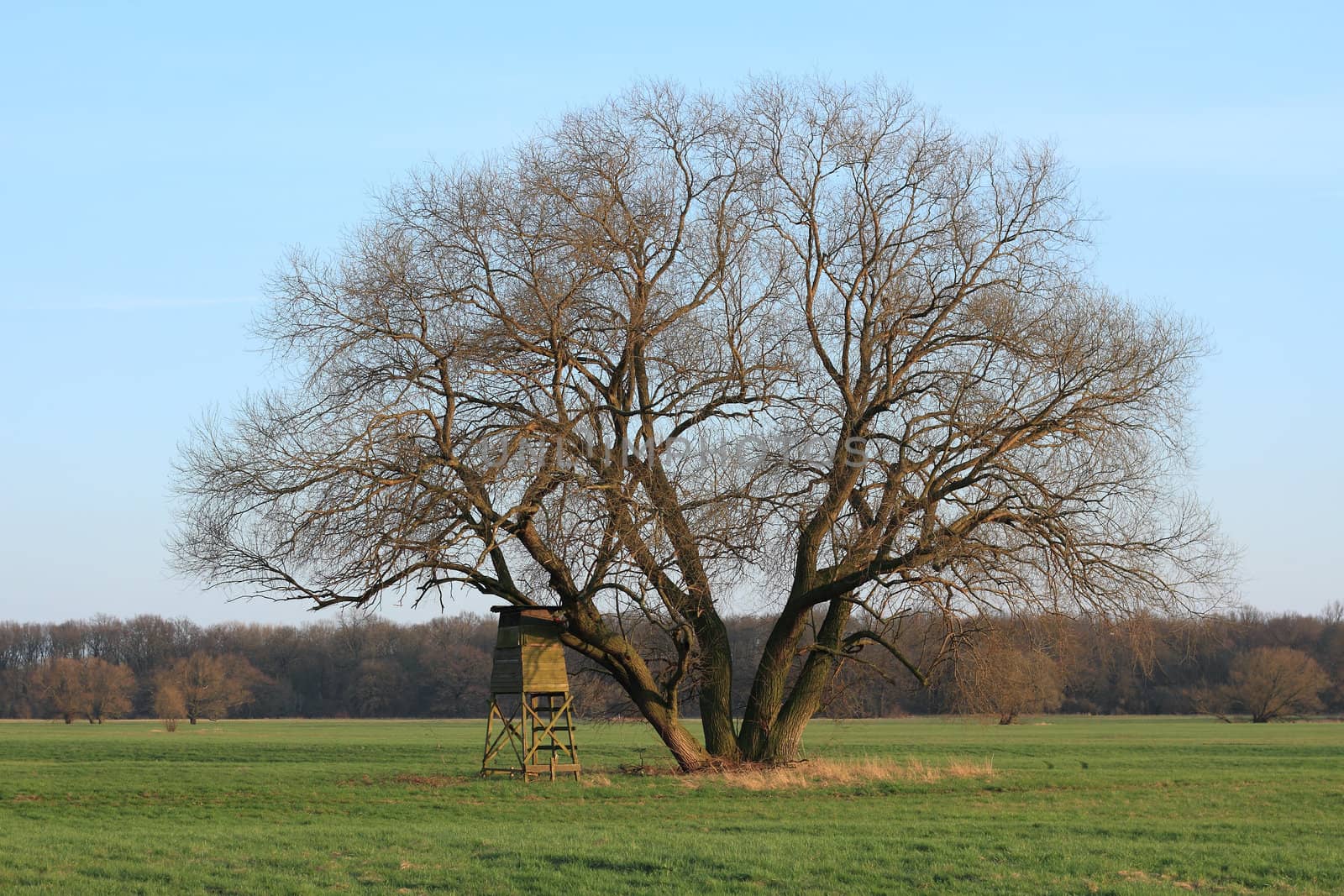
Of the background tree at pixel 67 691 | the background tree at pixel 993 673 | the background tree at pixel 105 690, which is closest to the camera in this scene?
the background tree at pixel 993 673

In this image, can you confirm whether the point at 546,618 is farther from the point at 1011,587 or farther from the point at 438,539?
the point at 1011,587

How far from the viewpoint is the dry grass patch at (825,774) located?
22578 mm

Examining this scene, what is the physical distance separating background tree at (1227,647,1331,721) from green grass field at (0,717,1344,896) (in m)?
56.4

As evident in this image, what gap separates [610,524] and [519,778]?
683 cm

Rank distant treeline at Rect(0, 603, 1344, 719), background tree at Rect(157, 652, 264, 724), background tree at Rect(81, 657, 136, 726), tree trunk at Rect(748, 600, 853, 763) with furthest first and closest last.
→ background tree at Rect(81, 657, 136, 726), background tree at Rect(157, 652, 264, 724), distant treeline at Rect(0, 603, 1344, 719), tree trunk at Rect(748, 600, 853, 763)

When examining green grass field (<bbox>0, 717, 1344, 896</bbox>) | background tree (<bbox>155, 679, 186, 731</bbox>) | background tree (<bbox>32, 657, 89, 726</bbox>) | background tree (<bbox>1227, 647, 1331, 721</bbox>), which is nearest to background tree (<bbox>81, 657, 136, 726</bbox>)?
background tree (<bbox>32, 657, 89, 726</bbox>)

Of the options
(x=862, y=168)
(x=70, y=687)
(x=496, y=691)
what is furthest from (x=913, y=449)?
(x=70, y=687)

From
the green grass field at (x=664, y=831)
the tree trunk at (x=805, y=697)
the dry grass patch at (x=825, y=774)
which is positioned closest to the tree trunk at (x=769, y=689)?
the tree trunk at (x=805, y=697)

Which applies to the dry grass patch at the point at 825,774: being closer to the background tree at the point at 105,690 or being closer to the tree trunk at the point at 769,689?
the tree trunk at the point at 769,689

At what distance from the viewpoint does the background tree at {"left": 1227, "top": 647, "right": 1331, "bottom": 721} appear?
8300cm

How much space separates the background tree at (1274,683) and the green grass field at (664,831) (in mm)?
56413

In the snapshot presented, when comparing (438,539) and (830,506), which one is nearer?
(438,539)

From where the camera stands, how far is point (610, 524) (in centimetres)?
2131

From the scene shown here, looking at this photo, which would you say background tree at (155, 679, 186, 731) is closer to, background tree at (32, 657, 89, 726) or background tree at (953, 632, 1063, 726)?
background tree at (32, 657, 89, 726)
